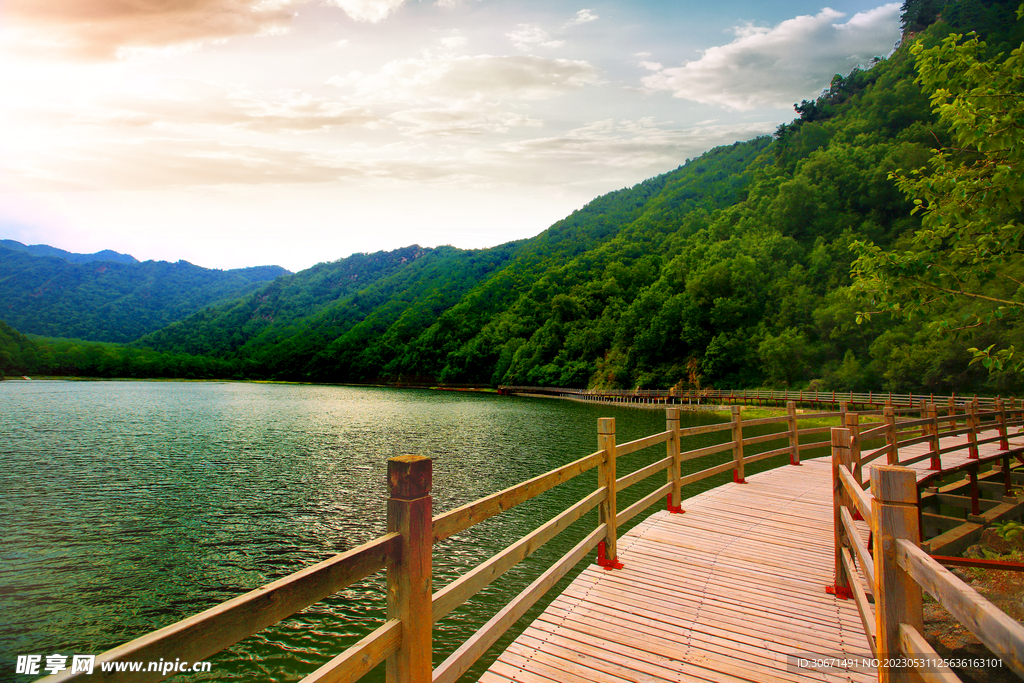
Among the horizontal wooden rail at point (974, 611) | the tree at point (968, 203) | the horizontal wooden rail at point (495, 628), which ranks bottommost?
the horizontal wooden rail at point (495, 628)

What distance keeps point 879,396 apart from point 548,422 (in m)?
24.8

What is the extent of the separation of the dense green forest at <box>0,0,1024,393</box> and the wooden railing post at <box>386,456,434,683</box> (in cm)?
766

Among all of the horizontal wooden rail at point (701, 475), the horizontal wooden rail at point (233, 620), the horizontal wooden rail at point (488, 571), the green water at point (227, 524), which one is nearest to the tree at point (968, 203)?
the horizontal wooden rail at point (701, 475)

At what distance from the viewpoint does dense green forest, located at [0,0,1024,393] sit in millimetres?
53750

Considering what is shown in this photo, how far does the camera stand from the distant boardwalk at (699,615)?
11.7 feet

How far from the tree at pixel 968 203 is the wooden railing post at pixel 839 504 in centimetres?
297

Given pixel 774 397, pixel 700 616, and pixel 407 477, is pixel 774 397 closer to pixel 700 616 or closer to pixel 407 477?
pixel 700 616

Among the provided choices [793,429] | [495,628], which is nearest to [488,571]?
[495,628]

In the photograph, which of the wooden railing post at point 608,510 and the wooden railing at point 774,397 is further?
the wooden railing at point 774,397

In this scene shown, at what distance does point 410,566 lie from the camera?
234cm

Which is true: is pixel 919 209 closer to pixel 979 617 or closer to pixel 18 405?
pixel 979 617

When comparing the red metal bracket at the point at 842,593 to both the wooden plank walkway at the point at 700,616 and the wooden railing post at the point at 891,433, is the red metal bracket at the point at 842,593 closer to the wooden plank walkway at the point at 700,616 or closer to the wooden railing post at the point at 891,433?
the wooden plank walkway at the point at 700,616

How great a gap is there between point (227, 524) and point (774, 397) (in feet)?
155

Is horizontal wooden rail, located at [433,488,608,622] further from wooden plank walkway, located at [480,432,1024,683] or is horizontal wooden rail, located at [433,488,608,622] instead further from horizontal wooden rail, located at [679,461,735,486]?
horizontal wooden rail, located at [679,461,735,486]
